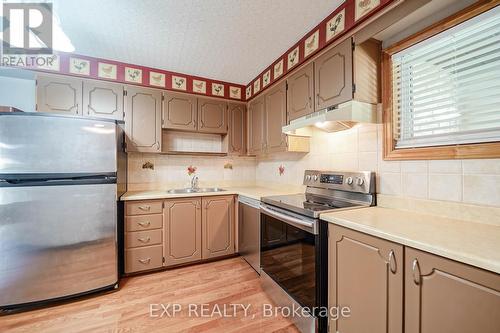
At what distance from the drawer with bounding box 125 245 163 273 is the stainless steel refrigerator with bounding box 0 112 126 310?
0.80 feet

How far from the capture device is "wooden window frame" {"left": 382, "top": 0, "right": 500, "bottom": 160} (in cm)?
105

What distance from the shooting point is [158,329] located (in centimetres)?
148

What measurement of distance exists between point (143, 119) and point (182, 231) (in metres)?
1.41

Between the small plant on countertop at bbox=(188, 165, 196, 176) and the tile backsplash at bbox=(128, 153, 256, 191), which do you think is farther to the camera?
the small plant on countertop at bbox=(188, 165, 196, 176)

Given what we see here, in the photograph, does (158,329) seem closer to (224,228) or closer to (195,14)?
(224,228)

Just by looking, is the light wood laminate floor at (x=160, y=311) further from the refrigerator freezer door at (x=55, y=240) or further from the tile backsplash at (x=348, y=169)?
the tile backsplash at (x=348, y=169)

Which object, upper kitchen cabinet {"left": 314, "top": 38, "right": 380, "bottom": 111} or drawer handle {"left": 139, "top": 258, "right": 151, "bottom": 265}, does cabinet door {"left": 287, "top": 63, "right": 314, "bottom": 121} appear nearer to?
upper kitchen cabinet {"left": 314, "top": 38, "right": 380, "bottom": 111}

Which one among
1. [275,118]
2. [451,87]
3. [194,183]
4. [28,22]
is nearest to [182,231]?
[194,183]

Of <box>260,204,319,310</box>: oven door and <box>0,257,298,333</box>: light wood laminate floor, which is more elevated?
<box>260,204,319,310</box>: oven door

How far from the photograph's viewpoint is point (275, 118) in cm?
241

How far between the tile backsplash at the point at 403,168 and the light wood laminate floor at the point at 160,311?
1283mm

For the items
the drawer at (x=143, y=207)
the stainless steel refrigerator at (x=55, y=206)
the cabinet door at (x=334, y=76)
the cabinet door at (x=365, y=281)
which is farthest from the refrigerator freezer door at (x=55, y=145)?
the cabinet door at (x=365, y=281)

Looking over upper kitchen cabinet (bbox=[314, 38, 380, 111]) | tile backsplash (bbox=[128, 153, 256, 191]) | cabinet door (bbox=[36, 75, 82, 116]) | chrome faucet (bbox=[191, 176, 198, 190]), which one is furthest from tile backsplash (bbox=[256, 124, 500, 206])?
cabinet door (bbox=[36, 75, 82, 116])

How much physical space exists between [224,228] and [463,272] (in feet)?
7.12
